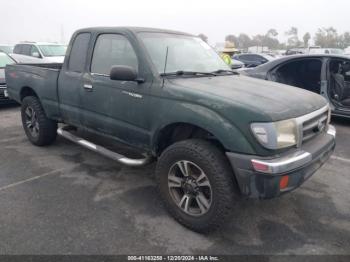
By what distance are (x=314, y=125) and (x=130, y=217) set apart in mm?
1958

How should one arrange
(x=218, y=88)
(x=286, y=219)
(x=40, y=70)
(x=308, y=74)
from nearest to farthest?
1. (x=218, y=88)
2. (x=286, y=219)
3. (x=40, y=70)
4. (x=308, y=74)

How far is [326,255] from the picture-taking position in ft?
8.83

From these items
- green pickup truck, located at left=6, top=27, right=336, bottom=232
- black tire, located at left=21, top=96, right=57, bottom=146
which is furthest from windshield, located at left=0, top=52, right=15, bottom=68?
green pickup truck, located at left=6, top=27, right=336, bottom=232

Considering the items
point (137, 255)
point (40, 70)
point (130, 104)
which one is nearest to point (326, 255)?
point (137, 255)

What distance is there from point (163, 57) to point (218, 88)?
2.59ft

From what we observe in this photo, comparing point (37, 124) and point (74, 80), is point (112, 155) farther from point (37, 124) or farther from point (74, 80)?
point (37, 124)

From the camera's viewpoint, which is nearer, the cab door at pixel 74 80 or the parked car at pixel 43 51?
the cab door at pixel 74 80

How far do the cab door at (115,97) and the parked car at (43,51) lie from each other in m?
9.33

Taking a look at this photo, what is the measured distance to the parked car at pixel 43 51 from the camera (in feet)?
41.4

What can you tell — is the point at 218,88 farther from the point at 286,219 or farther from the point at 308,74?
the point at 308,74

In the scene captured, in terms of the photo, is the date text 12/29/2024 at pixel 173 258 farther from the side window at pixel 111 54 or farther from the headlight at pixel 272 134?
the side window at pixel 111 54

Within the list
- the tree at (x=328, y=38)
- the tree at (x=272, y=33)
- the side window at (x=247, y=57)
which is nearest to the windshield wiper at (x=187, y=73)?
the side window at (x=247, y=57)

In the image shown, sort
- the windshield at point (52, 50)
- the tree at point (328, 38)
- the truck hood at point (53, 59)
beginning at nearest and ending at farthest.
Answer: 1. the truck hood at point (53, 59)
2. the windshield at point (52, 50)
3. the tree at point (328, 38)

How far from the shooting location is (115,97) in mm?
3570
